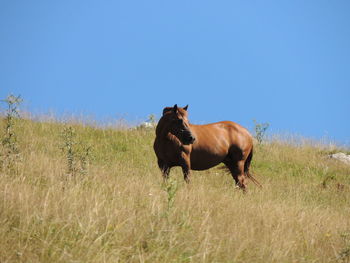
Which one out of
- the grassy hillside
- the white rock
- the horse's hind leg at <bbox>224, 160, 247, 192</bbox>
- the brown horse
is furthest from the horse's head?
the white rock

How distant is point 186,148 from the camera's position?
9789 millimetres

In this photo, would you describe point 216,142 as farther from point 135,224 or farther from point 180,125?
point 135,224

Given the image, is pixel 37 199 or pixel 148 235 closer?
pixel 148 235

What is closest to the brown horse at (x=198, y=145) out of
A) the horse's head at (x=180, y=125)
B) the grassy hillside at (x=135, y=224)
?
the horse's head at (x=180, y=125)

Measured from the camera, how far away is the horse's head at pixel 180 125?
9164 mm

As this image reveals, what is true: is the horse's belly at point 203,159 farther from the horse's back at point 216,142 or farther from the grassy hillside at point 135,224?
the grassy hillside at point 135,224

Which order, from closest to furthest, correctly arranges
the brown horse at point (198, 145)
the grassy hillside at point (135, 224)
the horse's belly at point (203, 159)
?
the grassy hillside at point (135, 224) < the brown horse at point (198, 145) < the horse's belly at point (203, 159)

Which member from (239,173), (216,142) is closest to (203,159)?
(216,142)

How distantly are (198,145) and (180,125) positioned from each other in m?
1.52

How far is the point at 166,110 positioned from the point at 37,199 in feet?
14.3

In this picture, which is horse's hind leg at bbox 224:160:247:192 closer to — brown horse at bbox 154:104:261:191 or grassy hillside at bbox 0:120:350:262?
brown horse at bbox 154:104:261:191

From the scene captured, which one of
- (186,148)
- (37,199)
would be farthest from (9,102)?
(186,148)

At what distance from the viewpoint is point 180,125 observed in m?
9.19

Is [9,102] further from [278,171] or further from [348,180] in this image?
[348,180]
